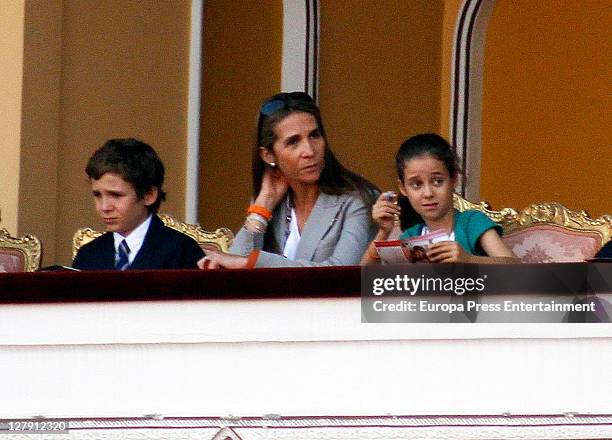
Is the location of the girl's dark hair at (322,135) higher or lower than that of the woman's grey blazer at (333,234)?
higher

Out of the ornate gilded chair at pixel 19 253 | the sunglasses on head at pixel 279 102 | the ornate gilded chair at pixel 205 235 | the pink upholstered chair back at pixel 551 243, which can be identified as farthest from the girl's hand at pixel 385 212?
the ornate gilded chair at pixel 19 253

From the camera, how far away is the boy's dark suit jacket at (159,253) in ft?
15.7

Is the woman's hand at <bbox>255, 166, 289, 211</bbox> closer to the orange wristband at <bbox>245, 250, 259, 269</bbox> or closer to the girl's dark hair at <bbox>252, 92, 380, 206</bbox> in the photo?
the girl's dark hair at <bbox>252, 92, 380, 206</bbox>

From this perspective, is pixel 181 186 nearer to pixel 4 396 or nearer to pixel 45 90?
pixel 45 90

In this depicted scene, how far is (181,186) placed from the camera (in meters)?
7.08

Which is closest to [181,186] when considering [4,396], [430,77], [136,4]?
[136,4]

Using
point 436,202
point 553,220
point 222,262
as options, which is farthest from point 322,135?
point 553,220

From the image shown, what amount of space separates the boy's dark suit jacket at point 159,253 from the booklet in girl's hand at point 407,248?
2.89 ft

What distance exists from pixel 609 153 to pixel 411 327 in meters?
4.32

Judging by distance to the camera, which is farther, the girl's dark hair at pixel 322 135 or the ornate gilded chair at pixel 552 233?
the ornate gilded chair at pixel 552 233

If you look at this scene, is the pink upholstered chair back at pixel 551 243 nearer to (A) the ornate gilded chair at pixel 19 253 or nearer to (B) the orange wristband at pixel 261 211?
(B) the orange wristband at pixel 261 211

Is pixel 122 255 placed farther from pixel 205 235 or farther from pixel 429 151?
pixel 429 151

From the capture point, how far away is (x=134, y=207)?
4855mm

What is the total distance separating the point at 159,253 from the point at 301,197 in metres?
0.44
